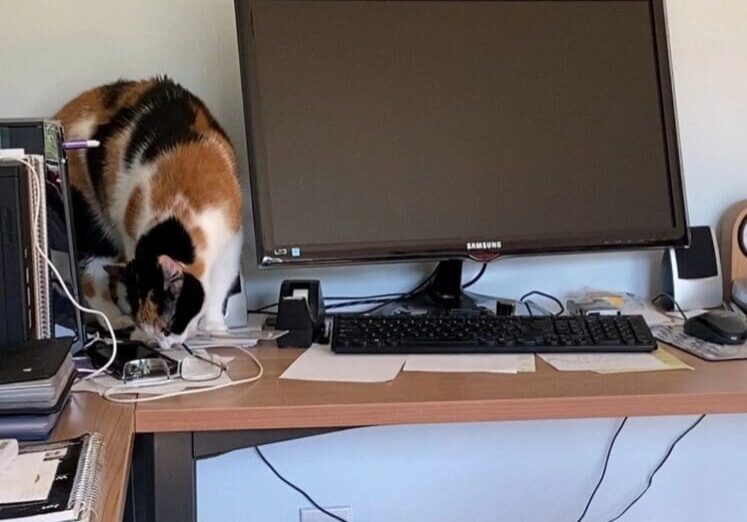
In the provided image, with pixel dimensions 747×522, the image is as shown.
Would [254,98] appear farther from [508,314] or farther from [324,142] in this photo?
[508,314]

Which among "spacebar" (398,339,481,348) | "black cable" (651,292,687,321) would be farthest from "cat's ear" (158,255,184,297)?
"black cable" (651,292,687,321)

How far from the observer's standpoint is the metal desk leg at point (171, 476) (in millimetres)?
984

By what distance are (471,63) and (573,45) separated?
166 millimetres

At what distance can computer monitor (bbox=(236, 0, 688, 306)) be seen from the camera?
131 centimetres

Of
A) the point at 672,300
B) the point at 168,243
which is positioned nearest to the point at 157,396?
the point at 168,243

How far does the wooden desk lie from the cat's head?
0.24 m

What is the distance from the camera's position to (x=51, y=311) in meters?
1.09

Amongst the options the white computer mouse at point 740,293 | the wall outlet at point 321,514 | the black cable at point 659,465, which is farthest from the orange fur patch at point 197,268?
the black cable at point 659,465

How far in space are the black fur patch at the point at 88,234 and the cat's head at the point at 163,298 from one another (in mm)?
145

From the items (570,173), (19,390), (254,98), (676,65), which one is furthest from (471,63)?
(19,390)

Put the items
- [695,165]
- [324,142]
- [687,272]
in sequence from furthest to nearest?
[695,165], [687,272], [324,142]

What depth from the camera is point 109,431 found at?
3.00 ft

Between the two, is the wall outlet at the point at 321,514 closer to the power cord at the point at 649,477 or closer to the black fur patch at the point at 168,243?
the power cord at the point at 649,477

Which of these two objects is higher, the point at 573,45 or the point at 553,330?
the point at 573,45
